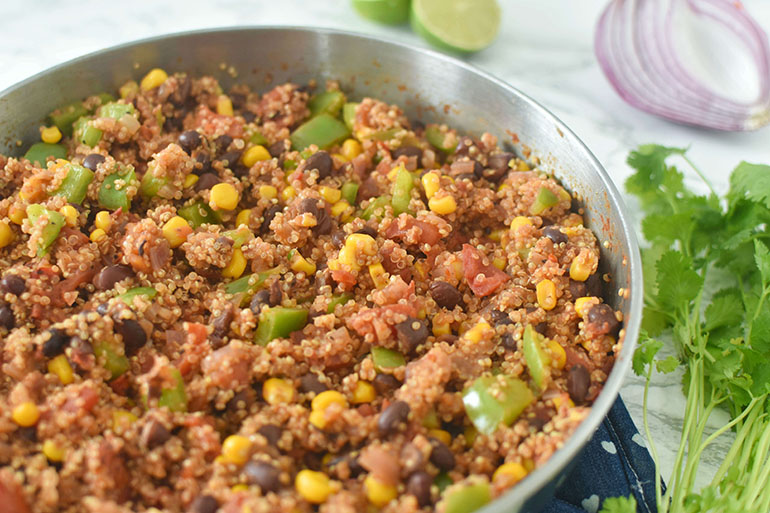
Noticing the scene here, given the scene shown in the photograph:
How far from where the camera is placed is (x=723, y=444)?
139 inches

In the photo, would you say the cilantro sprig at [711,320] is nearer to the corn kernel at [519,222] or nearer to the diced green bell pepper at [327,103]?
the corn kernel at [519,222]

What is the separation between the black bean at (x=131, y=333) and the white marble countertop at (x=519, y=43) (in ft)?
9.51

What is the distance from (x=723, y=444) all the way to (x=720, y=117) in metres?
2.48

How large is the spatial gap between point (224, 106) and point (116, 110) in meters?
0.60

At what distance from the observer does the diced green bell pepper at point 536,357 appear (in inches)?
116

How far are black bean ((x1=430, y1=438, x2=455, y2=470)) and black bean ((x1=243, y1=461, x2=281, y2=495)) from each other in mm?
569

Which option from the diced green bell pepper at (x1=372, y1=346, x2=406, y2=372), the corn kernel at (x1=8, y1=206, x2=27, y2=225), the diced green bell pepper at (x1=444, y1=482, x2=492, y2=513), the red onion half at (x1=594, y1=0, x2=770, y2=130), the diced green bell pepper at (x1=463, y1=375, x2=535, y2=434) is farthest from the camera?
the red onion half at (x1=594, y1=0, x2=770, y2=130)

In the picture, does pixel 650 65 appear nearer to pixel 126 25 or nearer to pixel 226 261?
pixel 226 261

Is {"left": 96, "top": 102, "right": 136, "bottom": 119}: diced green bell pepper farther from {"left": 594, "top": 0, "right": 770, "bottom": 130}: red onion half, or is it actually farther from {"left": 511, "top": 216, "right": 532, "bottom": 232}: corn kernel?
{"left": 594, "top": 0, "right": 770, "bottom": 130}: red onion half

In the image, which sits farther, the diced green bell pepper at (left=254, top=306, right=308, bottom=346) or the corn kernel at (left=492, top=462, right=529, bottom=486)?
the diced green bell pepper at (left=254, top=306, right=308, bottom=346)

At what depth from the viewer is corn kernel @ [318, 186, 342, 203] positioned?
3.73 m

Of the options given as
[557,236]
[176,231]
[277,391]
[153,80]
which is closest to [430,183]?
[557,236]

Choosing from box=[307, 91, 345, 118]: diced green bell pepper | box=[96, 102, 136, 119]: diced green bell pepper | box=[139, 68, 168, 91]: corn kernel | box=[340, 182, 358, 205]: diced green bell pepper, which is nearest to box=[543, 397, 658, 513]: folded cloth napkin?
box=[340, 182, 358, 205]: diced green bell pepper

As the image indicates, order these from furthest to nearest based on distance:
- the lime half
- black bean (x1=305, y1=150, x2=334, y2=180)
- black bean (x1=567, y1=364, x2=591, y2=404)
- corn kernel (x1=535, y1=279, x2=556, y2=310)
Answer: the lime half < black bean (x1=305, y1=150, x2=334, y2=180) < corn kernel (x1=535, y1=279, x2=556, y2=310) < black bean (x1=567, y1=364, x2=591, y2=404)
